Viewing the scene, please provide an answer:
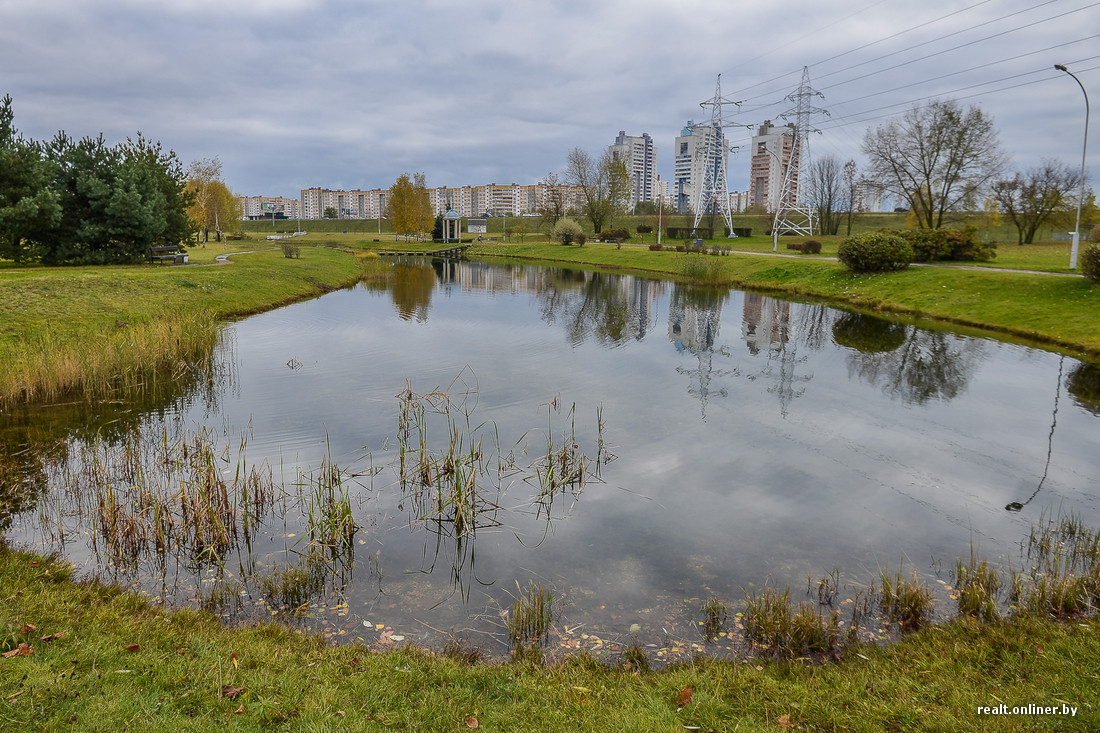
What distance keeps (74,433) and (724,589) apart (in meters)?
11.4

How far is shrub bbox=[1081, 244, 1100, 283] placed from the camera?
23.8m

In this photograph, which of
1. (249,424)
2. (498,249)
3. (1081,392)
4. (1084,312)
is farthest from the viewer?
(498,249)

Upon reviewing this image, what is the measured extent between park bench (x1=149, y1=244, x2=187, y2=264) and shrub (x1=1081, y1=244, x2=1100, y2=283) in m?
41.4

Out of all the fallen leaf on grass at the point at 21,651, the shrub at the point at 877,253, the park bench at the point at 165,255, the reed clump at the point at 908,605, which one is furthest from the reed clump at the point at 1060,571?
the park bench at the point at 165,255

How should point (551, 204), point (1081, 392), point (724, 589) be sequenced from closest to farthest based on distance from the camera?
point (724, 589) < point (1081, 392) < point (551, 204)

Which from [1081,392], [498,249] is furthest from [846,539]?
[498,249]

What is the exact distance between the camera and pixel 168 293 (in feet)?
80.0

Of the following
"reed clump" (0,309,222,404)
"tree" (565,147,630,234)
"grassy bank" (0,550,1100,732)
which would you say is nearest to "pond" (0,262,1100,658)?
"reed clump" (0,309,222,404)

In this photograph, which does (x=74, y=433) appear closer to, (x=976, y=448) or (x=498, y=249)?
(x=976, y=448)

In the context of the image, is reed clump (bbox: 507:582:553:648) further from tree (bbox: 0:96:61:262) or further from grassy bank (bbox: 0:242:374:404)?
tree (bbox: 0:96:61:262)

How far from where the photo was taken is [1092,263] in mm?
24047

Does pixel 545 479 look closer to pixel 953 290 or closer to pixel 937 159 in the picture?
pixel 953 290

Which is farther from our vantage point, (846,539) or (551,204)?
(551,204)

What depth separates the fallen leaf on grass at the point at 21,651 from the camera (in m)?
4.85
